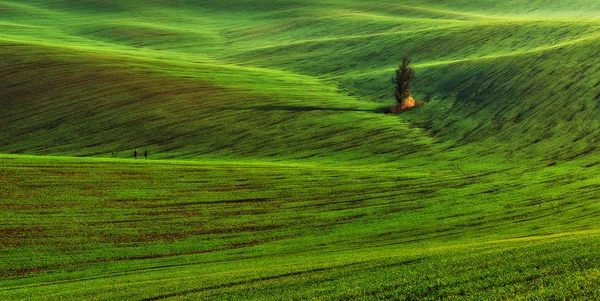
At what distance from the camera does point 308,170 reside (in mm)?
57375

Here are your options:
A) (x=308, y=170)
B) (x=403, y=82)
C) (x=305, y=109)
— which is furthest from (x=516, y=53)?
(x=308, y=170)

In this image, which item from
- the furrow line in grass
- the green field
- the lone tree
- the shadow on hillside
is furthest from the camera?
the furrow line in grass

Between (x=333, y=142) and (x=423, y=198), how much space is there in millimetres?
22403

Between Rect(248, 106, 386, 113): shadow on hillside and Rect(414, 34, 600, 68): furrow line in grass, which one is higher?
Rect(414, 34, 600, 68): furrow line in grass

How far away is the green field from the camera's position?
29.1 metres

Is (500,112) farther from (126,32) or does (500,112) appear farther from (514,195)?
(126,32)

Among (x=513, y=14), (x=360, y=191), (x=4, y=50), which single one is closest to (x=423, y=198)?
(x=360, y=191)

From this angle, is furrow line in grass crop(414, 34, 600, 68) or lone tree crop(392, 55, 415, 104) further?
furrow line in grass crop(414, 34, 600, 68)

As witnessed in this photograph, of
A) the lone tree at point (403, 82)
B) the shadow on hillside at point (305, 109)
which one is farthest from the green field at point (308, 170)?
the lone tree at point (403, 82)

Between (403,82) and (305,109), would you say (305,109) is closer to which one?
(305,109)

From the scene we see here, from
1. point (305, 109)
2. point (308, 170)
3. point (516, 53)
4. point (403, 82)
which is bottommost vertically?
point (305, 109)

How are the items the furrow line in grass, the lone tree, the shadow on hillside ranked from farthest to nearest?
the furrow line in grass, the shadow on hillside, the lone tree

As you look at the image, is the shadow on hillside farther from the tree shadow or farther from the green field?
the green field

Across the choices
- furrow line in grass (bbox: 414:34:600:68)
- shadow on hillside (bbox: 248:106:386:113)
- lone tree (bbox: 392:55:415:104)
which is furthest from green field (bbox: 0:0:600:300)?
lone tree (bbox: 392:55:415:104)
